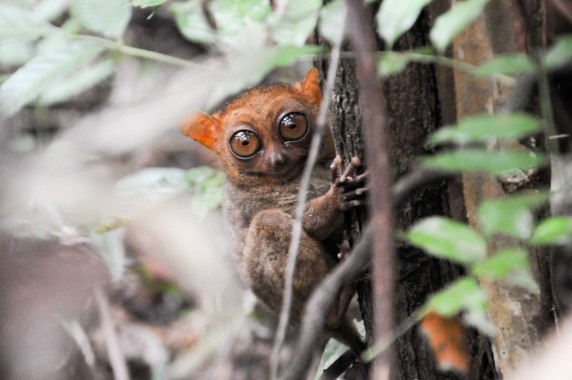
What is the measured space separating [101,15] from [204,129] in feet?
4.08

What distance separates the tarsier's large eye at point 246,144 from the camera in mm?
3852

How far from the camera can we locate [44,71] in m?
2.64

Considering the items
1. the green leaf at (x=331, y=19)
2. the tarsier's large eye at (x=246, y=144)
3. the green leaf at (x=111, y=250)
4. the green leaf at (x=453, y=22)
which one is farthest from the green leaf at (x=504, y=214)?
the green leaf at (x=111, y=250)

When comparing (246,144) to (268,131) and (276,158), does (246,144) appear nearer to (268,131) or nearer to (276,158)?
(268,131)

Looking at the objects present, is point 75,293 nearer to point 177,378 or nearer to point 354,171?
point 177,378

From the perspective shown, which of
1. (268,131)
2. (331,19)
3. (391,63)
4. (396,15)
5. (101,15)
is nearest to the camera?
(396,15)

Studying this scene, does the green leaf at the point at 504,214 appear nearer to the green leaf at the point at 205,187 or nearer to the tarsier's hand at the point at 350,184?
the tarsier's hand at the point at 350,184

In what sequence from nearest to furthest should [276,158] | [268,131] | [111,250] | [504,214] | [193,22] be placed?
[504,214]
[276,158]
[268,131]
[193,22]
[111,250]

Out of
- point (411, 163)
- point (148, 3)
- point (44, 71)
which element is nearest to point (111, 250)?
point (44, 71)

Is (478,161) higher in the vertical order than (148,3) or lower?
lower

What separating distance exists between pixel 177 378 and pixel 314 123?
7.45 feet

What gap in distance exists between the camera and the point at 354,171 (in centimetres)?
290

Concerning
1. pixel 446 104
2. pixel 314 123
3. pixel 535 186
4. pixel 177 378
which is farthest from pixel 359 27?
pixel 177 378

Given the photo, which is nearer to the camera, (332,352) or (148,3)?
(148,3)
